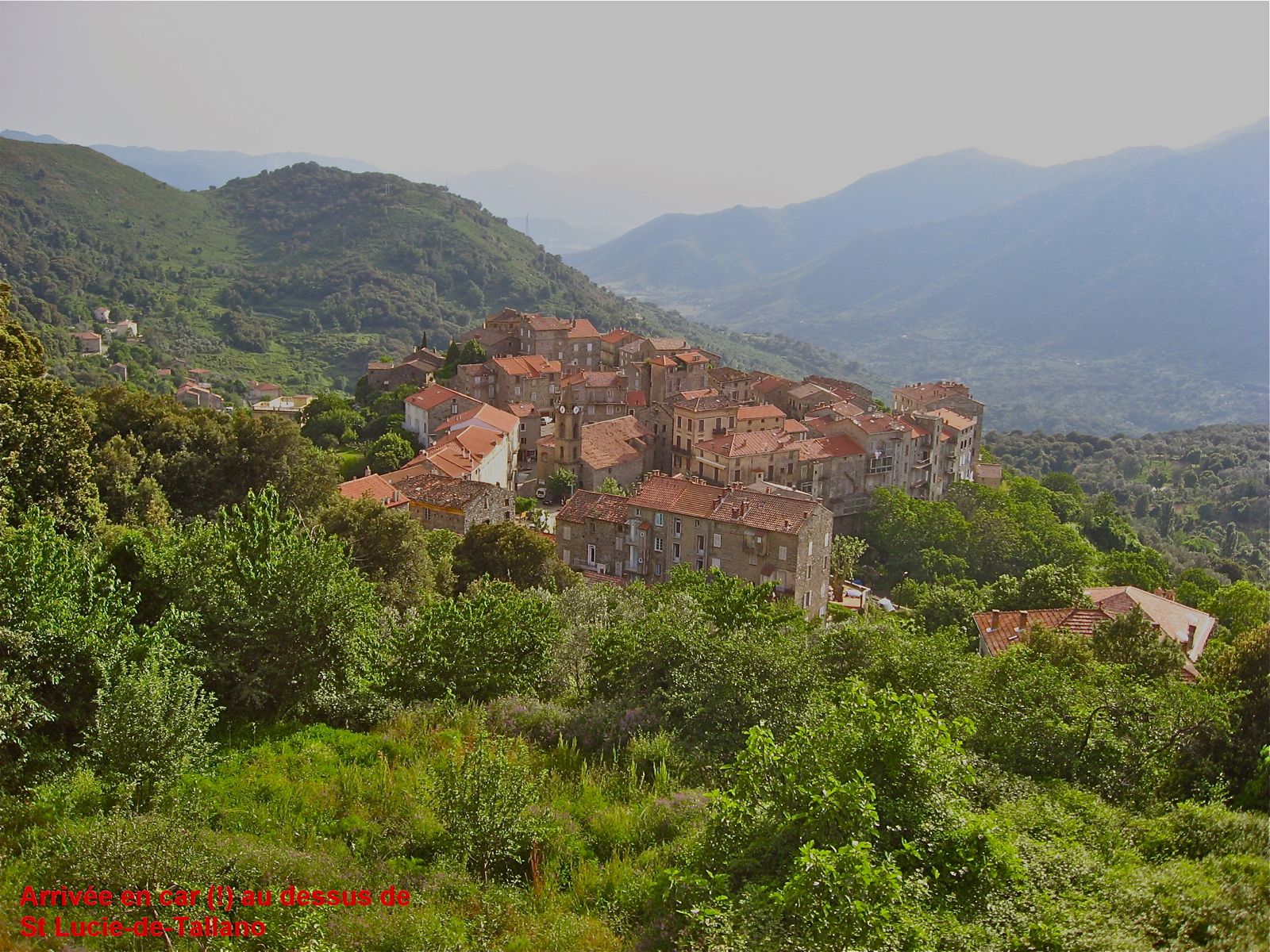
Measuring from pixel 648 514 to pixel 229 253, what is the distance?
141m

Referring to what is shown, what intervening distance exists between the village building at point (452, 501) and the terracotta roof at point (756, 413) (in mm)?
20375

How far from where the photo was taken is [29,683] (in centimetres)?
1177

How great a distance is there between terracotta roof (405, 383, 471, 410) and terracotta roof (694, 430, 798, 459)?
15707 mm

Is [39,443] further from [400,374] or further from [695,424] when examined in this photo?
[400,374]

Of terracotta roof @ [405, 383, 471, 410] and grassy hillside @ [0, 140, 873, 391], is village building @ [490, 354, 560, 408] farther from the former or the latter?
grassy hillside @ [0, 140, 873, 391]

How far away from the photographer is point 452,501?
4438cm

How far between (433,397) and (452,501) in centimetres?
1936

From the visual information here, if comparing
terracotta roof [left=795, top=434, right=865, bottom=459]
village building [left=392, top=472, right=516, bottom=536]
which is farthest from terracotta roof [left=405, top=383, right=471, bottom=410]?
terracotta roof [left=795, top=434, right=865, bottom=459]

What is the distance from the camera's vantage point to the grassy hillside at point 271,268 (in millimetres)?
122875

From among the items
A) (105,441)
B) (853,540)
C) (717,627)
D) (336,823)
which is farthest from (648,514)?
(336,823)

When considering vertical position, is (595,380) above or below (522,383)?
above

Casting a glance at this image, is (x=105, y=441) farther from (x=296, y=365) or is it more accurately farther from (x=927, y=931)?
(x=296, y=365)

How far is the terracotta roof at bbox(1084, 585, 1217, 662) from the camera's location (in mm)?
33844

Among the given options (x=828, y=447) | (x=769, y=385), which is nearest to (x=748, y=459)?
(x=828, y=447)
